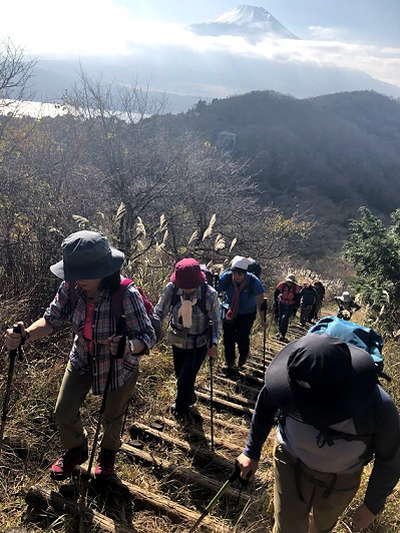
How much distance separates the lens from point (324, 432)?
1.96 meters

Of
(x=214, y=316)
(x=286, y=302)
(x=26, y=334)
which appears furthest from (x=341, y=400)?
(x=286, y=302)

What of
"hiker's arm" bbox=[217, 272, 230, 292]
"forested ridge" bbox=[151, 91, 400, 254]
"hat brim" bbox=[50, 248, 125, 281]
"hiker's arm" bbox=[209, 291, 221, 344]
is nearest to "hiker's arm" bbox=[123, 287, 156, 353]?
"hat brim" bbox=[50, 248, 125, 281]

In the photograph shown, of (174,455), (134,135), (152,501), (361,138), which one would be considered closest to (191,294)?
(174,455)

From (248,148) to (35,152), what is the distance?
56.3 metres

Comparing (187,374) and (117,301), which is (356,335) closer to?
(117,301)

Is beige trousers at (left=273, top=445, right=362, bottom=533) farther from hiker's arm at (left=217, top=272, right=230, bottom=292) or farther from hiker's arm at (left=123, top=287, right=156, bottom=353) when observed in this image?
hiker's arm at (left=217, top=272, right=230, bottom=292)

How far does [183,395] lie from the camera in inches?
162

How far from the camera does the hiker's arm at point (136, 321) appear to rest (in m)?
2.62

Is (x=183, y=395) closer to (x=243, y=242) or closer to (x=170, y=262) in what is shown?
(x=170, y=262)

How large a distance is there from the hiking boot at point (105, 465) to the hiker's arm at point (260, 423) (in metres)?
1.17

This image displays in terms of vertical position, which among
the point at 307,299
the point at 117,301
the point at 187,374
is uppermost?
the point at 117,301

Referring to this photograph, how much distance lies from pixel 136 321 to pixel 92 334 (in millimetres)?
305

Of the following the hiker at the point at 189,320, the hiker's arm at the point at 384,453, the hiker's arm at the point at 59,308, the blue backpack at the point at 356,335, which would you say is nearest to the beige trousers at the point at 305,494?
the hiker's arm at the point at 384,453

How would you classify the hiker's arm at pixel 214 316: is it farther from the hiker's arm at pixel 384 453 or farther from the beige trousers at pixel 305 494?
the hiker's arm at pixel 384 453
